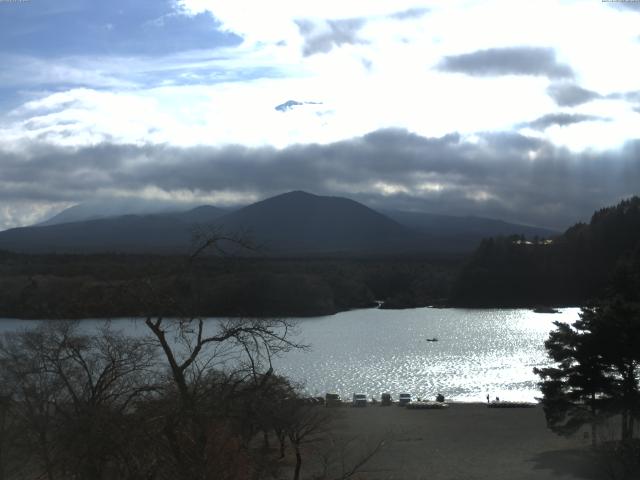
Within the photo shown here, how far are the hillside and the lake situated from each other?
1312 centimetres

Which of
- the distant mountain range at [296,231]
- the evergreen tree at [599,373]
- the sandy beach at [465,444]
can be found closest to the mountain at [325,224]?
the distant mountain range at [296,231]

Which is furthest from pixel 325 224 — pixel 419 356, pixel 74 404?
pixel 74 404

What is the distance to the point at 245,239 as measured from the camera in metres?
5.41

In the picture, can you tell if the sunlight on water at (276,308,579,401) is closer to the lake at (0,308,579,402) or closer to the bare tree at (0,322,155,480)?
the lake at (0,308,579,402)

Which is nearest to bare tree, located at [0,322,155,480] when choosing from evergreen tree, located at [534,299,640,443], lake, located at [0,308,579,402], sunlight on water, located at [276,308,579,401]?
lake, located at [0,308,579,402]

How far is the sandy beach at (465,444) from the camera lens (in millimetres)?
13602

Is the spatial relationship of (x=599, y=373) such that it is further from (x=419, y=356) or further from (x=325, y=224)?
(x=325, y=224)

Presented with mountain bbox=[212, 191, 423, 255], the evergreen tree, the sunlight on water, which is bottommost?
the sunlight on water

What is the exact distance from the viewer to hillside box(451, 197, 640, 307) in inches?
2692

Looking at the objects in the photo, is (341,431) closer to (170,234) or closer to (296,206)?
(170,234)

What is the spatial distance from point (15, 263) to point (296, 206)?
358ft

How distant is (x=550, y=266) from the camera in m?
71.1

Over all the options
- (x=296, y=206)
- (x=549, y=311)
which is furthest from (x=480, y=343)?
(x=296, y=206)

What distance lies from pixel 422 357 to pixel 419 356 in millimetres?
357
